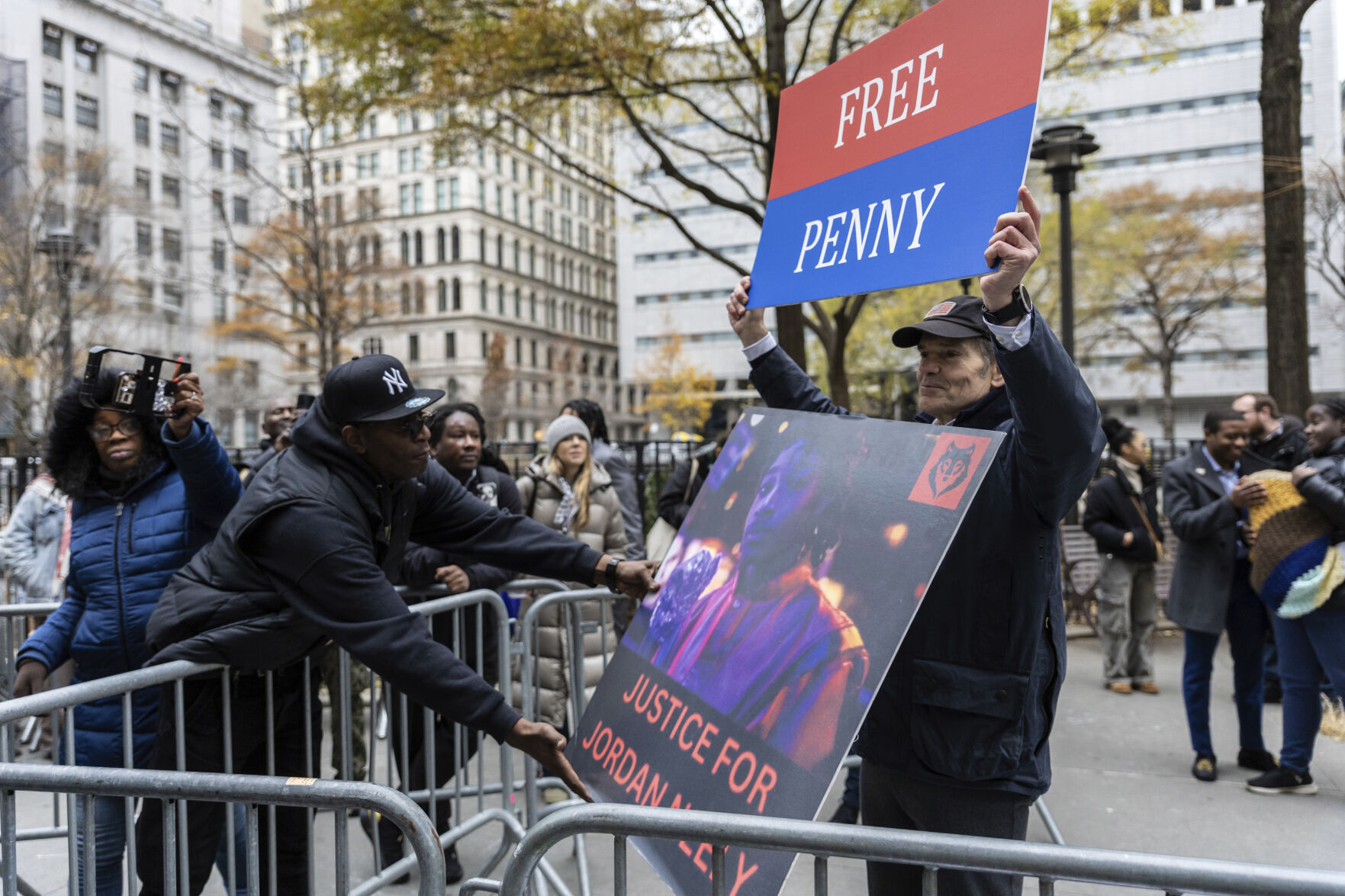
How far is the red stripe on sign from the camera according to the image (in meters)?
1.82

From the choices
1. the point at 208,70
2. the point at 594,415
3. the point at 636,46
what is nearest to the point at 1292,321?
the point at 594,415

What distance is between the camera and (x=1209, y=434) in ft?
18.0

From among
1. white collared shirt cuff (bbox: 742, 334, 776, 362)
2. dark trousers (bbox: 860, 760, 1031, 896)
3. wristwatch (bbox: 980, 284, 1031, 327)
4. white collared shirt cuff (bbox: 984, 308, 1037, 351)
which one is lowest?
dark trousers (bbox: 860, 760, 1031, 896)

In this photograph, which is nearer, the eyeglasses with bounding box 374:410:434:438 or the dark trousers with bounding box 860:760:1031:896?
the dark trousers with bounding box 860:760:1031:896

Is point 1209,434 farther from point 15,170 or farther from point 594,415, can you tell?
point 15,170

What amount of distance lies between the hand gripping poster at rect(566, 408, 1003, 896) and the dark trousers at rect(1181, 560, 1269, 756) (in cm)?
401

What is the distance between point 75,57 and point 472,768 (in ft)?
114

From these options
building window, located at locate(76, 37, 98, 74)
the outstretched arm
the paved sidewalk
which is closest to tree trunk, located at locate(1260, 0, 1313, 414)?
the paved sidewalk

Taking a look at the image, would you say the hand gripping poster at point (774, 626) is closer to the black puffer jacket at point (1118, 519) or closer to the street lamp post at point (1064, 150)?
the black puffer jacket at point (1118, 519)

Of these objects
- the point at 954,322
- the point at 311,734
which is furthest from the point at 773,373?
the point at 311,734

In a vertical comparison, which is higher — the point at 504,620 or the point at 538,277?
the point at 538,277

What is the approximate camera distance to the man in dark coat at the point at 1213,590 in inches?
204

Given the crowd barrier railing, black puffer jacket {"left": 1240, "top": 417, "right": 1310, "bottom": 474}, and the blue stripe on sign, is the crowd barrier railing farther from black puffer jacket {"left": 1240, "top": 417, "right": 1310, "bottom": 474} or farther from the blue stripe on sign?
black puffer jacket {"left": 1240, "top": 417, "right": 1310, "bottom": 474}

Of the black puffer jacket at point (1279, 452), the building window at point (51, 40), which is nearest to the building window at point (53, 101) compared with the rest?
the building window at point (51, 40)
